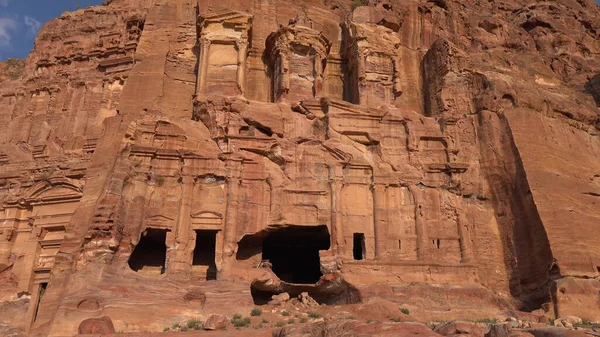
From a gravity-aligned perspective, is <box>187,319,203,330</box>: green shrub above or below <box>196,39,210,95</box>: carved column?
below

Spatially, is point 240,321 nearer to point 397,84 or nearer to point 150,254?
point 150,254

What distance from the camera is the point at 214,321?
17.0 meters

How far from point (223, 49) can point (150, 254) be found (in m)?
11.2

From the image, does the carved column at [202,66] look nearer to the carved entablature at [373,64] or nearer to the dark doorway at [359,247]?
the carved entablature at [373,64]

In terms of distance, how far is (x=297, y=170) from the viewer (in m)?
23.2

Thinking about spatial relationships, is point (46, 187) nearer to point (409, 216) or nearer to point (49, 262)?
point (49, 262)

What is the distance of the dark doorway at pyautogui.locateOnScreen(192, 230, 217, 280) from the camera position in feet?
71.9

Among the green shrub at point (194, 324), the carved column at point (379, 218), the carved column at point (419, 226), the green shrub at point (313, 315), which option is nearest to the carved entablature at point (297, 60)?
the carved column at point (379, 218)

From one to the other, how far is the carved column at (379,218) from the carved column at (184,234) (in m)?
7.51

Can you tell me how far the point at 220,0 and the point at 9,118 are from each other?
14059 millimetres

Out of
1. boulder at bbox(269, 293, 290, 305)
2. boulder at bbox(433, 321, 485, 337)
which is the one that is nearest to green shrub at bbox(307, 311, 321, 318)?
boulder at bbox(269, 293, 290, 305)

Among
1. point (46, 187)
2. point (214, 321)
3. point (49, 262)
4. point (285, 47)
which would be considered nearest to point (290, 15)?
point (285, 47)

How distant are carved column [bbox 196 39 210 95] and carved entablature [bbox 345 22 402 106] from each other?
306 inches

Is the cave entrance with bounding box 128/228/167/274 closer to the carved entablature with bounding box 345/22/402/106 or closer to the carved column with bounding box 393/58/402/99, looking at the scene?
the carved entablature with bounding box 345/22/402/106
